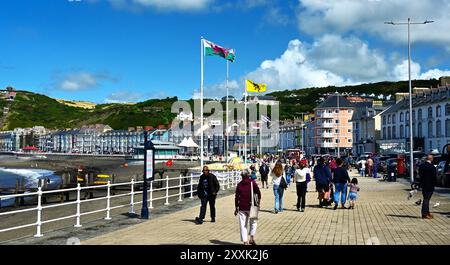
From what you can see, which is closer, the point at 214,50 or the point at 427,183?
the point at 427,183

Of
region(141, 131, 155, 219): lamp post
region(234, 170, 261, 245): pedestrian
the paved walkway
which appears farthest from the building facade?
region(234, 170, 261, 245): pedestrian

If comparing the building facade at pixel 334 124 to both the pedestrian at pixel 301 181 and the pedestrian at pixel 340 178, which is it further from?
the pedestrian at pixel 301 181

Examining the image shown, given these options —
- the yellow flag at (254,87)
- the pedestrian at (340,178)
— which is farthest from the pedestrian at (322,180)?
the yellow flag at (254,87)

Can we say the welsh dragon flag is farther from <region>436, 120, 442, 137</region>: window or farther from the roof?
the roof

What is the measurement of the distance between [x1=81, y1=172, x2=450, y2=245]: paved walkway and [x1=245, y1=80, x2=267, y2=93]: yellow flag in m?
23.8

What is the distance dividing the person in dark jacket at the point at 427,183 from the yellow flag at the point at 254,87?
27.2 m

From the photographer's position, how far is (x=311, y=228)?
13086 millimetres

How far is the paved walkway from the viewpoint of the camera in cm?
1109

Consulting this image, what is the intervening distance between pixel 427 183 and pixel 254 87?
92.2 ft

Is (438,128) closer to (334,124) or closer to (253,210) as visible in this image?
(334,124)

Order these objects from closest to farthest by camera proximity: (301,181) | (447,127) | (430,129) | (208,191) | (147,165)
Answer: (208,191) → (147,165) → (301,181) → (447,127) → (430,129)

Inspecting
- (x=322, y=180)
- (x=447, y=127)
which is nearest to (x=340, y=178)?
(x=322, y=180)

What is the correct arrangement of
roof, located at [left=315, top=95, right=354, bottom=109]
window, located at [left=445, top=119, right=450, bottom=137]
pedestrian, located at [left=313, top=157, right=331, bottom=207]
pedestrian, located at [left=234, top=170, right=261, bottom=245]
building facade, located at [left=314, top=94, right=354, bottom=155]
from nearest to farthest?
pedestrian, located at [left=234, top=170, right=261, bottom=245], pedestrian, located at [left=313, top=157, right=331, bottom=207], window, located at [left=445, top=119, right=450, bottom=137], building facade, located at [left=314, top=94, right=354, bottom=155], roof, located at [left=315, top=95, right=354, bottom=109]

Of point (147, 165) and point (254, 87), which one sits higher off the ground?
point (254, 87)
